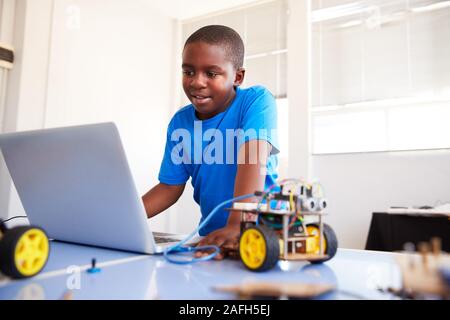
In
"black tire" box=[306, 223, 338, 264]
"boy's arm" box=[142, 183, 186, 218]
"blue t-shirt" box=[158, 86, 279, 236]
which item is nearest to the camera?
"black tire" box=[306, 223, 338, 264]

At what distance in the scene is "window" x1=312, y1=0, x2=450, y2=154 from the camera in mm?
2357

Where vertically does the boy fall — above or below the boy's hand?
above

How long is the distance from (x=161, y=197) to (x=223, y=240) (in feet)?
1.56

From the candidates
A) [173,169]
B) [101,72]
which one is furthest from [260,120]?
[101,72]

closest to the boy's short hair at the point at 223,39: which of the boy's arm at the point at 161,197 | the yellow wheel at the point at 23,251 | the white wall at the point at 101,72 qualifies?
the boy's arm at the point at 161,197

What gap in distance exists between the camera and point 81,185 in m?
0.54

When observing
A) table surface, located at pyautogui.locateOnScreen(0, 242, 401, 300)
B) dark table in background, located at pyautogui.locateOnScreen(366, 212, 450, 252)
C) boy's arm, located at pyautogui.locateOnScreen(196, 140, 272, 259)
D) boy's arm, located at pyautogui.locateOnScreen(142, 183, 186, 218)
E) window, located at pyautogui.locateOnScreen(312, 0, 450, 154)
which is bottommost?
dark table in background, located at pyautogui.locateOnScreen(366, 212, 450, 252)

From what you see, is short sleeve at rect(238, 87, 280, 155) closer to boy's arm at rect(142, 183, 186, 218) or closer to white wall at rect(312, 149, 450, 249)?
boy's arm at rect(142, 183, 186, 218)

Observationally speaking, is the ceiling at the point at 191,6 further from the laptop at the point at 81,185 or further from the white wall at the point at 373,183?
the laptop at the point at 81,185

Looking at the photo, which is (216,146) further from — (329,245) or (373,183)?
(373,183)

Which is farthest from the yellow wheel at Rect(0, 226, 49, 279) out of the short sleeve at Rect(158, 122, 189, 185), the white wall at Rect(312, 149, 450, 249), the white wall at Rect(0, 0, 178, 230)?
the white wall at Rect(312, 149, 450, 249)

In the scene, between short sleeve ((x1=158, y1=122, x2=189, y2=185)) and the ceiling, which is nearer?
short sleeve ((x1=158, y1=122, x2=189, y2=185))
